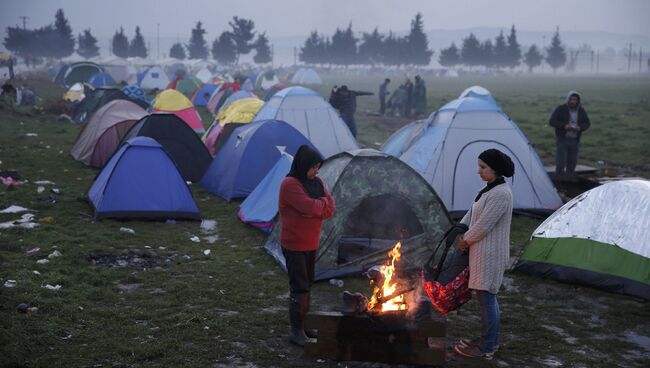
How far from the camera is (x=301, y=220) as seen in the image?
614cm

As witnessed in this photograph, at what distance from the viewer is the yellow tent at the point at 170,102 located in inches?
910

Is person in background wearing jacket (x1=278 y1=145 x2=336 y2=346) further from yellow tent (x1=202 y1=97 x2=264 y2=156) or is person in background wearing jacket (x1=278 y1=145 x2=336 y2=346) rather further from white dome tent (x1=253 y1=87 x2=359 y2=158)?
yellow tent (x1=202 y1=97 x2=264 y2=156)

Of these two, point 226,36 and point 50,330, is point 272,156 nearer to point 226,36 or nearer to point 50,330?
point 50,330

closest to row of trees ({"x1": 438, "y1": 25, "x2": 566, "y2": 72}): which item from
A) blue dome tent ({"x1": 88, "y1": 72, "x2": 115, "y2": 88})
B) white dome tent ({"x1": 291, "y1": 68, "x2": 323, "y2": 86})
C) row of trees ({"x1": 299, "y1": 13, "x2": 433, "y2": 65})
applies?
row of trees ({"x1": 299, "y1": 13, "x2": 433, "y2": 65})

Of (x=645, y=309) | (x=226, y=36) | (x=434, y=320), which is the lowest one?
(x=645, y=309)

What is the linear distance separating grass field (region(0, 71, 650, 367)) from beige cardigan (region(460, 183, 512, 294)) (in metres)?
0.84

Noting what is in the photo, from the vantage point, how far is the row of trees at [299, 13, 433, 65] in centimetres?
11756

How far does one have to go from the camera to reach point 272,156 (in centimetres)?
1322

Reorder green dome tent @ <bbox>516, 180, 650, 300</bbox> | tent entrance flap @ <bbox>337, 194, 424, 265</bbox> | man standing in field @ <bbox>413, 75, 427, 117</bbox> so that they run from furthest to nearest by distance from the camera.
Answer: man standing in field @ <bbox>413, 75, 427, 117</bbox>, tent entrance flap @ <bbox>337, 194, 424, 265</bbox>, green dome tent @ <bbox>516, 180, 650, 300</bbox>

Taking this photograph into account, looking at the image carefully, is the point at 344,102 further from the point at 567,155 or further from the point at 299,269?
the point at 299,269

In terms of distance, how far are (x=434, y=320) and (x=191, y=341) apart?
2.33 meters

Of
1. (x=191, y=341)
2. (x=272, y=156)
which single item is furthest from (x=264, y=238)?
(x=191, y=341)

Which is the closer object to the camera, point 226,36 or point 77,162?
point 77,162

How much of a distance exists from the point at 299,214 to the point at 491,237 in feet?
5.71
